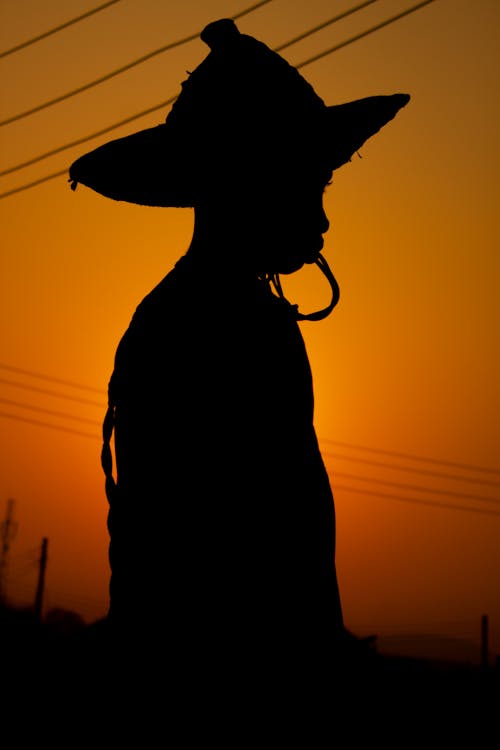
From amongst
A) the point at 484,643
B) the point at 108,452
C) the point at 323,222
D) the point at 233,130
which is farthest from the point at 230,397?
the point at 484,643

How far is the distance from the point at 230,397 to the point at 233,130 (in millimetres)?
604

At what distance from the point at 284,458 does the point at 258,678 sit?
1.28ft

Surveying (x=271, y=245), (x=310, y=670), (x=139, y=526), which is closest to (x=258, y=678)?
(x=310, y=670)

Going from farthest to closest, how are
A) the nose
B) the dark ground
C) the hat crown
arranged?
the hat crown → the nose → the dark ground

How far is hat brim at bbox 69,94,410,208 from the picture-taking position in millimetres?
2115

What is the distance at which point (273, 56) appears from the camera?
7.05ft

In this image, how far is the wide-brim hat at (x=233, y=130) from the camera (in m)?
2.07

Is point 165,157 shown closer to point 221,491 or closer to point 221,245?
point 221,245

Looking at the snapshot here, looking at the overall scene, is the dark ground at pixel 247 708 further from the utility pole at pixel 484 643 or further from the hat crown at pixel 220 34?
the utility pole at pixel 484 643

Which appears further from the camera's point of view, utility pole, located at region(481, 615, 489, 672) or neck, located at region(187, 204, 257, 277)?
utility pole, located at region(481, 615, 489, 672)

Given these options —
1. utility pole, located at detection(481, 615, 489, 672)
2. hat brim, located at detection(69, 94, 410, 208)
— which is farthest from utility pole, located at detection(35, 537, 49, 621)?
hat brim, located at detection(69, 94, 410, 208)

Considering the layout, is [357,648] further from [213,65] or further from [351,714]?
[213,65]

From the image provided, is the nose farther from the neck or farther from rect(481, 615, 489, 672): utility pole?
rect(481, 615, 489, 672): utility pole

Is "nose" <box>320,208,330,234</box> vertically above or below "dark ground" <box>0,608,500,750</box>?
above
